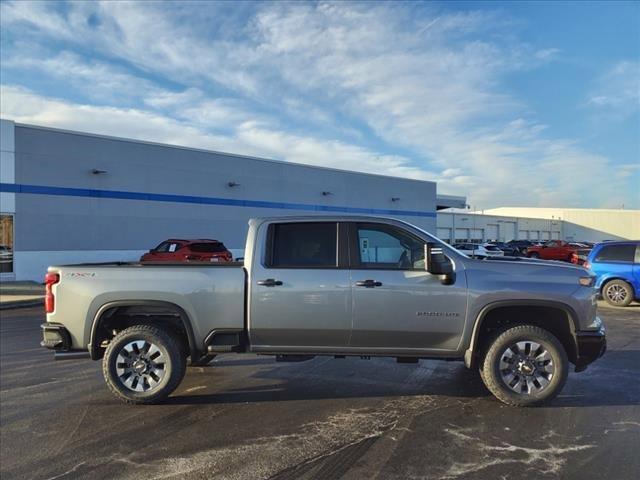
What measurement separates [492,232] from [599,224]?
28849 mm

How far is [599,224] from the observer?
8631cm

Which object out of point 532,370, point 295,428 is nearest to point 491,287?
point 532,370

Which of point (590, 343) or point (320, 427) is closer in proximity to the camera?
point (320, 427)

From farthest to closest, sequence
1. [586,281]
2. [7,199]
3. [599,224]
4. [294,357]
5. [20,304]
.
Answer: [599,224] → [7,199] → [20,304] → [294,357] → [586,281]

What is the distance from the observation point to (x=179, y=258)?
700 inches

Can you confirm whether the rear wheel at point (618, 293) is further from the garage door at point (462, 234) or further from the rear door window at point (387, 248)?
the garage door at point (462, 234)

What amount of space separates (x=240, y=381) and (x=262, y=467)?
237 centimetres

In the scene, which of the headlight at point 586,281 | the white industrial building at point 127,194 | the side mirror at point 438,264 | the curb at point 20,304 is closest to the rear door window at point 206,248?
the curb at point 20,304

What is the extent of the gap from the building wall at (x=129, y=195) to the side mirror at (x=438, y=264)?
19.7 metres

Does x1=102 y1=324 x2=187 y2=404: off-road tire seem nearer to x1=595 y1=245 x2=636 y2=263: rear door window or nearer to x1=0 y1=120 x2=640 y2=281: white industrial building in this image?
x1=595 y1=245 x2=636 y2=263: rear door window

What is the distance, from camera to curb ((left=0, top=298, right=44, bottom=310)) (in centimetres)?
1356

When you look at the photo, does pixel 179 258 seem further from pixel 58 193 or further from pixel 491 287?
pixel 491 287

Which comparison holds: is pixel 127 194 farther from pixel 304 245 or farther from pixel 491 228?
pixel 491 228

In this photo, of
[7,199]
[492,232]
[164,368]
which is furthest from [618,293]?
[492,232]
